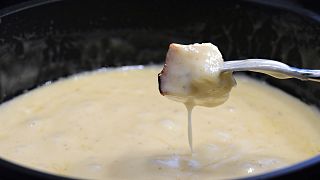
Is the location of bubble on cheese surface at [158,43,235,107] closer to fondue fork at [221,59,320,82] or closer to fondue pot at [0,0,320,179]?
fondue fork at [221,59,320,82]

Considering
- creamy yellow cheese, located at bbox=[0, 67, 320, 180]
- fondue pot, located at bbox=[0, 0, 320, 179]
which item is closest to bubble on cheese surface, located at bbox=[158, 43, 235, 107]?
creamy yellow cheese, located at bbox=[0, 67, 320, 180]

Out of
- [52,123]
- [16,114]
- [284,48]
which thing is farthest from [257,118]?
[16,114]

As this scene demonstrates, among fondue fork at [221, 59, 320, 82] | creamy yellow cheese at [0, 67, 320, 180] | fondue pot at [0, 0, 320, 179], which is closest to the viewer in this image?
fondue fork at [221, 59, 320, 82]

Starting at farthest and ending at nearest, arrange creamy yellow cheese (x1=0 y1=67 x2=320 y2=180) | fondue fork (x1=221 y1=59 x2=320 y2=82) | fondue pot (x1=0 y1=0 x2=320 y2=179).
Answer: fondue pot (x1=0 y1=0 x2=320 y2=179)
creamy yellow cheese (x1=0 y1=67 x2=320 y2=180)
fondue fork (x1=221 y1=59 x2=320 y2=82)

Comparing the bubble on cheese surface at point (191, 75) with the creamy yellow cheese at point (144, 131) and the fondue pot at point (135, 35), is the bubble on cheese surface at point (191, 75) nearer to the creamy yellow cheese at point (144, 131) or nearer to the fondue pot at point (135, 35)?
the creamy yellow cheese at point (144, 131)

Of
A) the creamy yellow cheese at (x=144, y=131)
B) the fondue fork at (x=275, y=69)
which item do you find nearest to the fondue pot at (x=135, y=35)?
the creamy yellow cheese at (x=144, y=131)

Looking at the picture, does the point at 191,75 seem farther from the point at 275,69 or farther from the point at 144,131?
the point at 144,131

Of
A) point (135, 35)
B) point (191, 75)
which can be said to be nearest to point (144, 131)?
point (191, 75)
